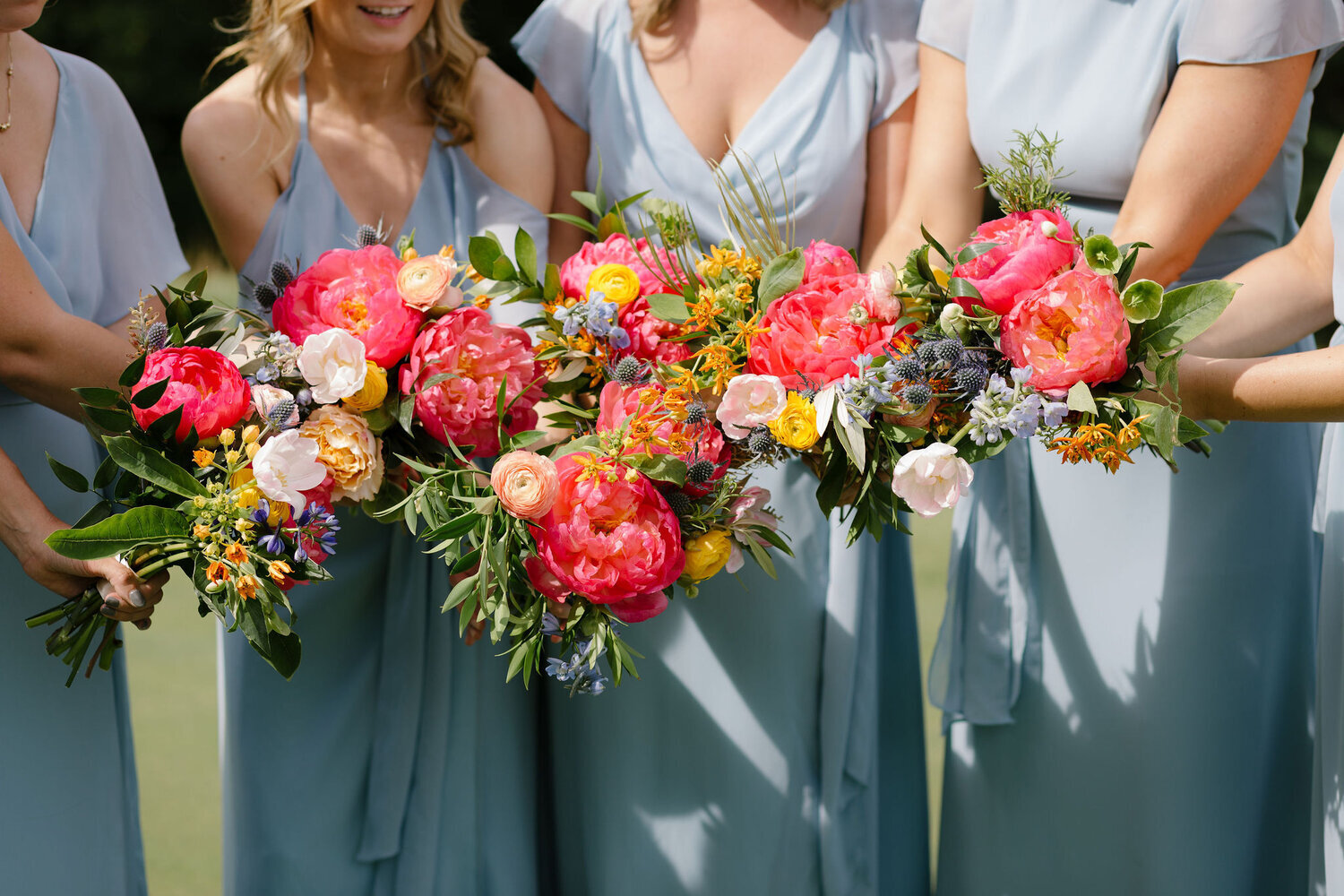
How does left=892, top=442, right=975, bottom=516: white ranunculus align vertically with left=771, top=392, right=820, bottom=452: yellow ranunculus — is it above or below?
below

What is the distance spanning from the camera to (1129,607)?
241cm

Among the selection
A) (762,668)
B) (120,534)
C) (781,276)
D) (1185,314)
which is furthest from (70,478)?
(1185,314)

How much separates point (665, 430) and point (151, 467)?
744mm

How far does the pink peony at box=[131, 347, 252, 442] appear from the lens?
179 centimetres

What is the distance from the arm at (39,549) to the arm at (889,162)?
5.18 feet

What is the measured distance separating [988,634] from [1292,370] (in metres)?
0.90

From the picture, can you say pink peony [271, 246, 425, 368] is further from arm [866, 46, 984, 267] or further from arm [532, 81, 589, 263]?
arm [866, 46, 984, 267]

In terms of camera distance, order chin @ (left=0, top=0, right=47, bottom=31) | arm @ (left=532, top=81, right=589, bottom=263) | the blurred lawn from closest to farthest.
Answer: chin @ (left=0, top=0, right=47, bottom=31), arm @ (left=532, top=81, right=589, bottom=263), the blurred lawn

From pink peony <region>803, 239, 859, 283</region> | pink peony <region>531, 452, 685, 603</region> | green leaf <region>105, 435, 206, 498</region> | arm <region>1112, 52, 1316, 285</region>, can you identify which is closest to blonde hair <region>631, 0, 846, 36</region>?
arm <region>1112, 52, 1316, 285</region>

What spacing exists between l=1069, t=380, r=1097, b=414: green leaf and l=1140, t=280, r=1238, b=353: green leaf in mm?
152

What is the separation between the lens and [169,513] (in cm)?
177

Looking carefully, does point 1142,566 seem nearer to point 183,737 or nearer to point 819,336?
point 819,336

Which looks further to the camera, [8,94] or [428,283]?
[8,94]

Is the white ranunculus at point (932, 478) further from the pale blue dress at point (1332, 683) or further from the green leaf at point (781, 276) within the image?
the pale blue dress at point (1332, 683)
